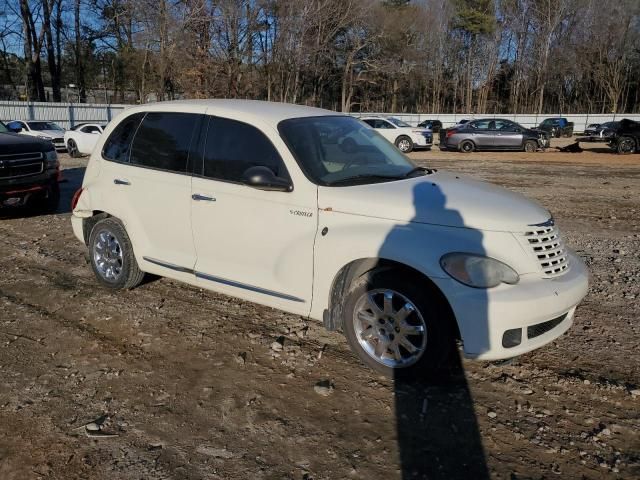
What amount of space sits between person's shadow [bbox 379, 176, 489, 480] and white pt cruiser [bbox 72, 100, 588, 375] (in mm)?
19

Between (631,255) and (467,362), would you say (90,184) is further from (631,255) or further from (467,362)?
(631,255)

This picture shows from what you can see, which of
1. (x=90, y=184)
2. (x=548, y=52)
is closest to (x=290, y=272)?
(x=90, y=184)

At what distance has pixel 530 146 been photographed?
25.6m

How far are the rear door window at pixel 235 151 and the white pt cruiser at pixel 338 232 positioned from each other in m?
0.01

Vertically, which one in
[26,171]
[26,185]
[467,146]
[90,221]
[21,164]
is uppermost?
[467,146]

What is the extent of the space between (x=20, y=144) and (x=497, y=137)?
2157cm

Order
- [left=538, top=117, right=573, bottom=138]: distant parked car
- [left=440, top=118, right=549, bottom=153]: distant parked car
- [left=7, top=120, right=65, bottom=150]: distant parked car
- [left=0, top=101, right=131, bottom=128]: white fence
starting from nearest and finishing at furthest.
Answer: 1. [left=7, top=120, right=65, bottom=150]: distant parked car
2. [left=440, top=118, right=549, bottom=153]: distant parked car
3. [left=0, top=101, right=131, bottom=128]: white fence
4. [left=538, top=117, right=573, bottom=138]: distant parked car

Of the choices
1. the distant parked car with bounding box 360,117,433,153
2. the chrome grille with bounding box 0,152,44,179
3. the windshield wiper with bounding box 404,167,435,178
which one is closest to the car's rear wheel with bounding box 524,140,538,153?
the distant parked car with bounding box 360,117,433,153

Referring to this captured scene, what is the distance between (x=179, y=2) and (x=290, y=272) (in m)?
31.0

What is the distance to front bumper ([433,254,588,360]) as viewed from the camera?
334cm

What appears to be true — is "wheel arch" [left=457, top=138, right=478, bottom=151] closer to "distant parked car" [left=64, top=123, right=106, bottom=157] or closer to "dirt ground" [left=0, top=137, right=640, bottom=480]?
"distant parked car" [left=64, top=123, right=106, bottom=157]

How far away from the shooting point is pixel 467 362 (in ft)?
13.5

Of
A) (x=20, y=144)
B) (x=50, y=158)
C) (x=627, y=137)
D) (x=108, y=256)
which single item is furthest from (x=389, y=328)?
(x=627, y=137)

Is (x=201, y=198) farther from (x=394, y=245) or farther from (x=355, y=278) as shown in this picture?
(x=394, y=245)
